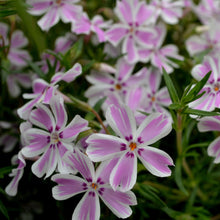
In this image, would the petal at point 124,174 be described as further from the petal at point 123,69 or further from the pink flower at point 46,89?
the petal at point 123,69

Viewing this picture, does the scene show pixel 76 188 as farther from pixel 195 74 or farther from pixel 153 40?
pixel 153 40

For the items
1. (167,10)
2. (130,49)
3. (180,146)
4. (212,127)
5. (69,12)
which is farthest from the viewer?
(167,10)

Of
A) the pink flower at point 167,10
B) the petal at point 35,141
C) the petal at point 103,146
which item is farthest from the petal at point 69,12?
the petal at point 103,146

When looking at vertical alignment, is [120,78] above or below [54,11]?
below

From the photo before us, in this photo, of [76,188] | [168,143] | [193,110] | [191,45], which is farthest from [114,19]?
[76,188]

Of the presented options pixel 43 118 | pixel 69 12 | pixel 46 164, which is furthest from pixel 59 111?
pixel 69 12

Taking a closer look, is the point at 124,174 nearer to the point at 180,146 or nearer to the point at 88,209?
the point at 88,209

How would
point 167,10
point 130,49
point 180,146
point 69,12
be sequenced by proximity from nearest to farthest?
point 180,146
point 69,12
point 130,49
point 167,10
